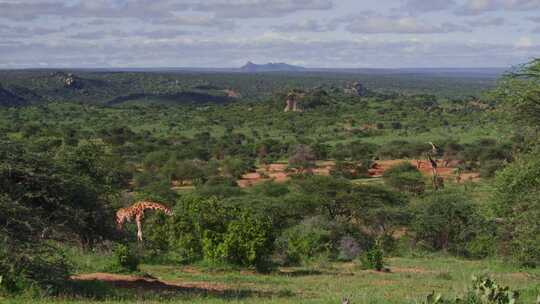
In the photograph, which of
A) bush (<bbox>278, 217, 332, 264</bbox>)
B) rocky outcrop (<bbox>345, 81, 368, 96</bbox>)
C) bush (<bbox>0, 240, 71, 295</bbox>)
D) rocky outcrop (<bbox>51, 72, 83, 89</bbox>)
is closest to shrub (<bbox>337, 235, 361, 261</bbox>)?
bush (<bbox>278, 217, 332, 264</bbox>)

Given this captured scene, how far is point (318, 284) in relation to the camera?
15039 millimetres

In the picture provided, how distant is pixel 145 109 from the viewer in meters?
116

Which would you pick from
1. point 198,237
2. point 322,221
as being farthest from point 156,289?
point 322,221

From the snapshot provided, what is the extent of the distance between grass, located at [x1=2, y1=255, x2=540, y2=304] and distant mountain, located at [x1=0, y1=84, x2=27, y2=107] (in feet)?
343

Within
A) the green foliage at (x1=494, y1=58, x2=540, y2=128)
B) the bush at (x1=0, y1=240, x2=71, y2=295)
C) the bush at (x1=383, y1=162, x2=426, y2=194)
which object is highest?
the green foliage at (x1=494, y1=58, x2=540, y2=128)

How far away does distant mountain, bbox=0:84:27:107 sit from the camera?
116 metres

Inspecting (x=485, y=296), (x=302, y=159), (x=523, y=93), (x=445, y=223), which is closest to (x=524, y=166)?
(x=523, y=93)

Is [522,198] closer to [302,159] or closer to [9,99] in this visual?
[302,159]

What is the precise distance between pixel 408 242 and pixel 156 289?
56.5ft

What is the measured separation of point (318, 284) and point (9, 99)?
112m

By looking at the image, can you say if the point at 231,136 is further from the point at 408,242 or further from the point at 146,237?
the point at 146,237

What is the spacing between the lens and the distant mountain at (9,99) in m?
116

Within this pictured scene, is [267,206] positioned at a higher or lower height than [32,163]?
lower

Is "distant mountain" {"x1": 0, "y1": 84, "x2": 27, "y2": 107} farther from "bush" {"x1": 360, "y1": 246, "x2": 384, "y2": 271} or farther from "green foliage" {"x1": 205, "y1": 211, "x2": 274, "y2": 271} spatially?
"green foliage" {"x1": 205, "y1": 211, "x2": 274, "y2": 271}
